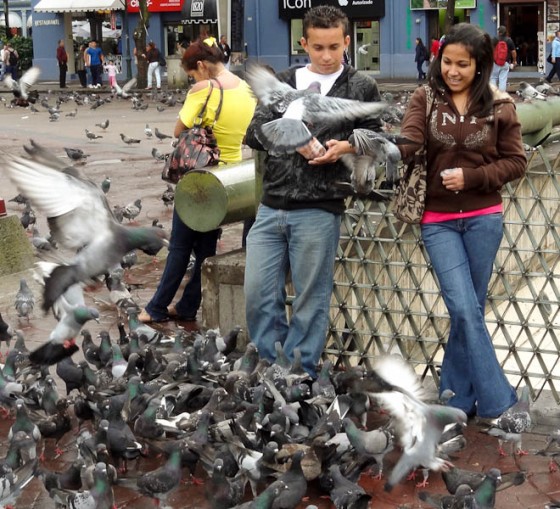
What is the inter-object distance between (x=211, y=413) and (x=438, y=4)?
32.5 meters

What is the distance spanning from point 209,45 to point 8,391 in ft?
8.47

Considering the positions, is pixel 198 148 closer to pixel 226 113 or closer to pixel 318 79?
pixel 226 113

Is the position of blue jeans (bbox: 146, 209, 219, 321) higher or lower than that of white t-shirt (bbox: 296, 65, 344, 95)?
lower

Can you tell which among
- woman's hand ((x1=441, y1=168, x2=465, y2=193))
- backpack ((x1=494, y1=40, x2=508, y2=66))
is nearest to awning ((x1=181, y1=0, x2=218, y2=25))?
backpack ((x1=494, y1=40, x2=508, y2=66))

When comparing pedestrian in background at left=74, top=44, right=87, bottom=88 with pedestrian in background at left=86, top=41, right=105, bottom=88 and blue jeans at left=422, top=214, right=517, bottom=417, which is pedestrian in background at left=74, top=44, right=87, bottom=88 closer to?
pedestrian in background at left=86, top=41, right=105, bottom=88

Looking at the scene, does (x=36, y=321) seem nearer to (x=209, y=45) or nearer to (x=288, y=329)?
(x=209, y=45)

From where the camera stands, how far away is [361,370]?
17.6 ft

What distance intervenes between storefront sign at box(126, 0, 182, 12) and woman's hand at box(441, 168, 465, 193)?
36.4 m

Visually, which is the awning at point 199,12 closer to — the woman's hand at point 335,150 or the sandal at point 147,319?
the sandal at point 147,319

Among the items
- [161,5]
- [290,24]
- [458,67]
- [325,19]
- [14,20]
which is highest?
[161,5]

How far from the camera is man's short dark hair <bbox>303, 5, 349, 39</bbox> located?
16.0ft

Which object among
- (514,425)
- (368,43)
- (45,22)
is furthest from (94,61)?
(514,425)

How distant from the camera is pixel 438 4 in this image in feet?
118

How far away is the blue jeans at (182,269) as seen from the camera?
7.08 meters
